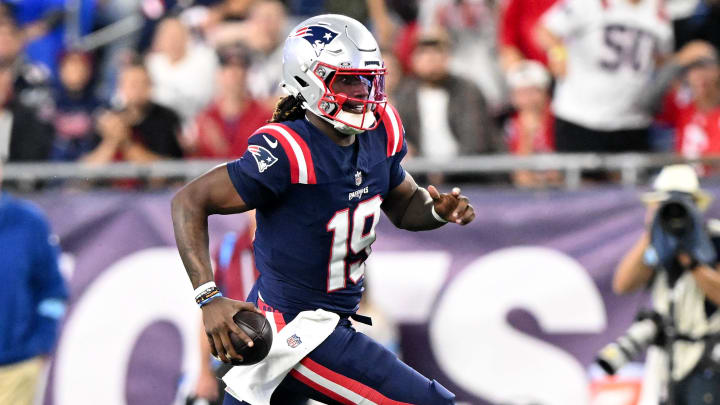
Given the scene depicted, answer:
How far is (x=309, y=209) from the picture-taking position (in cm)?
404

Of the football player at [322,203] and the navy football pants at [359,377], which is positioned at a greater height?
the football player at [322,203]

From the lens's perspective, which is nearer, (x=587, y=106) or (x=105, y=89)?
(x=587, y=106)

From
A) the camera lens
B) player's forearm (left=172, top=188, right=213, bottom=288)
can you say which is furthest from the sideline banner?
player's forearm (left=172, top=188, right=213, bottom=288)

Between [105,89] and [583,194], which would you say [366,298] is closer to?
[583,194]

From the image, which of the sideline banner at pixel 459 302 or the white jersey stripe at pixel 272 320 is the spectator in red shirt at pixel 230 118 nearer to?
the sideline banner at pixel 459 302

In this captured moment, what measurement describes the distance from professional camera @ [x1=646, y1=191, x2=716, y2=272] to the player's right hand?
256 centimetres

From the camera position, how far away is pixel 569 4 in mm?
7793

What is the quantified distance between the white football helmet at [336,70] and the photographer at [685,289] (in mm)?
2056

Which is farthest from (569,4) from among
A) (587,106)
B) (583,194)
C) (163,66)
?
(163,66)

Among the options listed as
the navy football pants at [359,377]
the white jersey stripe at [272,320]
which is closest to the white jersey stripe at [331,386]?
the navy football pants at [359,377]

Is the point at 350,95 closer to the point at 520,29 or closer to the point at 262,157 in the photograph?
the point at 262,157

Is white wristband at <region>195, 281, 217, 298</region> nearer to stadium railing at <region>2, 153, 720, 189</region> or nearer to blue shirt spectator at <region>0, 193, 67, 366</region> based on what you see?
blue shirt spectator at <region>0, 193, 67, 366</region>

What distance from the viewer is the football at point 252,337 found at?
3.71 metres

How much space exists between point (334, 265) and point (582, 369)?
3.11 m
